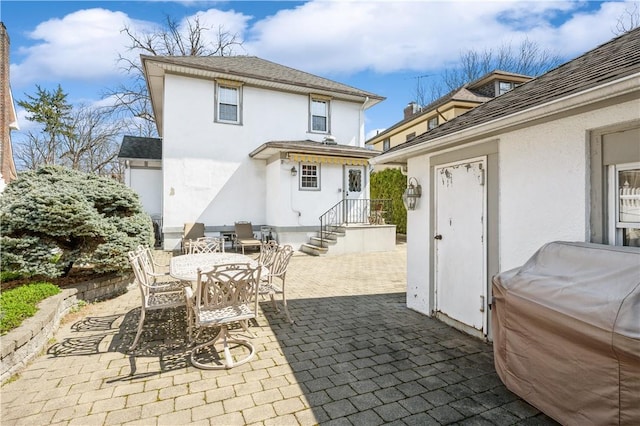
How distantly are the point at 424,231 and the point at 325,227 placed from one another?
29.3 ft

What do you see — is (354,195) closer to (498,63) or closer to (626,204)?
(626,204)

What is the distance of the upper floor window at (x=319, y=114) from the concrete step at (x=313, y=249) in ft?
20.7

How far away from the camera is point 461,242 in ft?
17.6

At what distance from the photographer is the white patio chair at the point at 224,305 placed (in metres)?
4.05

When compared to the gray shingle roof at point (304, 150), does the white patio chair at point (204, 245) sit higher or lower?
lower

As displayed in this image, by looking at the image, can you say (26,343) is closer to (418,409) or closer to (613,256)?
(418,409)

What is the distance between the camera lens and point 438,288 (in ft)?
19.3

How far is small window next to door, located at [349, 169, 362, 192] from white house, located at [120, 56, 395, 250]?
0.16 feet

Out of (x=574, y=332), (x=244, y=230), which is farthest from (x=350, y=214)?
(x=574, y=332)

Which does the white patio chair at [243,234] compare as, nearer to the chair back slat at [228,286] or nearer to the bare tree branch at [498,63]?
the chair back slat at [228,286]

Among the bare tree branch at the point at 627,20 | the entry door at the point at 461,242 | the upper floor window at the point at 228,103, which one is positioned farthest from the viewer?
the bare tree branch at the point at 627,20

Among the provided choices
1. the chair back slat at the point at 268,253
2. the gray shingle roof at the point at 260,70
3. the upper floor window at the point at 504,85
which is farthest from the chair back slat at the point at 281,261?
the upper floor window at the point at 504,85

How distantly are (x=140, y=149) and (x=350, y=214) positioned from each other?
12296 mm

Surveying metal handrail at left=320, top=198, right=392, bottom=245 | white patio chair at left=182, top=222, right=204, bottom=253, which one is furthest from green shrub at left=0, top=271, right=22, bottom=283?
metal handrail at left=320, top=198, right=392, bottom=245
